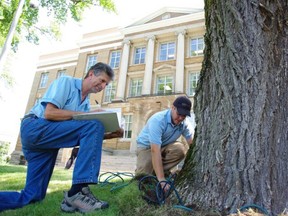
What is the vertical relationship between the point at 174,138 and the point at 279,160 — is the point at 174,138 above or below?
above

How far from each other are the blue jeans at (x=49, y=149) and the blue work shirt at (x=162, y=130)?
106 centimetres

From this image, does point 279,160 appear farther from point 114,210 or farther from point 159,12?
point 159,12

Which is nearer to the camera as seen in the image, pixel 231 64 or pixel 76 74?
pixel 231 64

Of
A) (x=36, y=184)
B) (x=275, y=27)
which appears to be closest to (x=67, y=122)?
(x=36, y=184)

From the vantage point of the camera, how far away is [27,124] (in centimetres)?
236

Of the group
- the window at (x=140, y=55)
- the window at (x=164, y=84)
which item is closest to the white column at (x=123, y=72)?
the window at (x=140, y=55)

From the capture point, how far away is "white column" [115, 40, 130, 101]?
20.5 metres

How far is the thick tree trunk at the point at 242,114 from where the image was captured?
72.5 inches

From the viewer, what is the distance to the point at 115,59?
2327 cm

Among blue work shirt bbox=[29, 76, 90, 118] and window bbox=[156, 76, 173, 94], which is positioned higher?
window bbox=[156, 76, 173, 94]

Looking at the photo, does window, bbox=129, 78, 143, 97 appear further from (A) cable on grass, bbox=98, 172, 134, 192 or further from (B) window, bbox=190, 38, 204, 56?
(A) cable on grass, bbox=98, 172, 134, 192

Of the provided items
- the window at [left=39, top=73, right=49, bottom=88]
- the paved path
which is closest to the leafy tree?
the paved path

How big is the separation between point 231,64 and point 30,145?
2.00 m

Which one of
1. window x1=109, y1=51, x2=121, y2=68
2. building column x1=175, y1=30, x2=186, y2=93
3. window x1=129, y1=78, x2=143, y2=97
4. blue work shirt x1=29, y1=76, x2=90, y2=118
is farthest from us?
window x1=109, y1=51, x2=121, y2=68
